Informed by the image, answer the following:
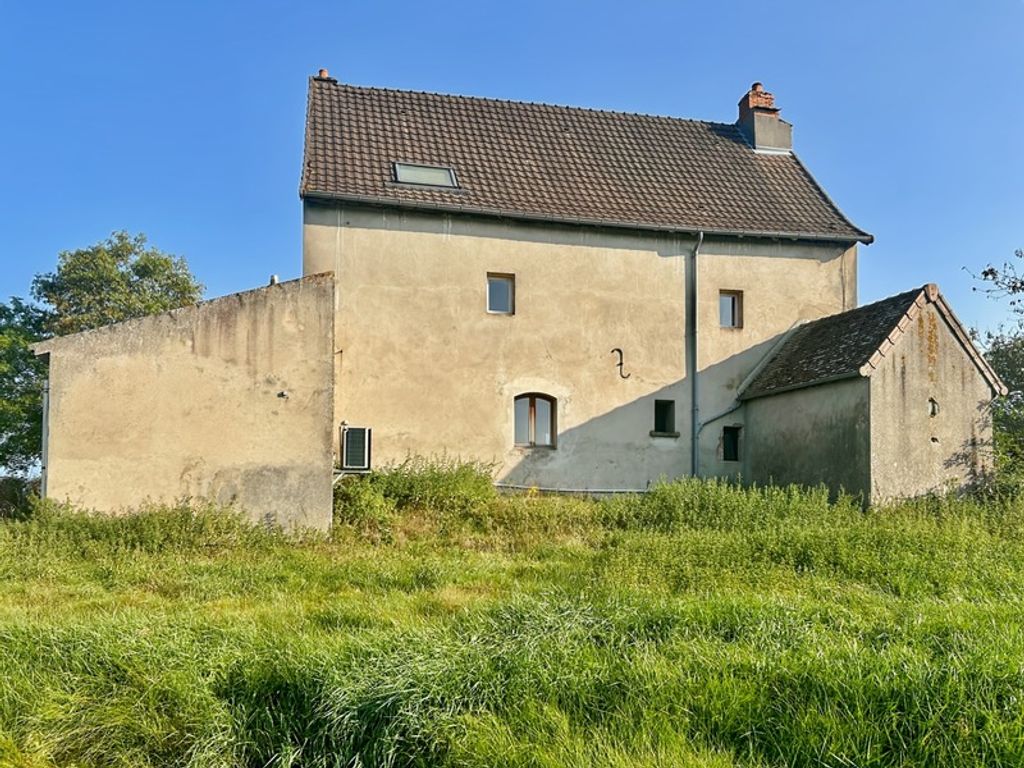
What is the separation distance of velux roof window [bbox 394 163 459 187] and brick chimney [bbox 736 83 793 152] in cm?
821

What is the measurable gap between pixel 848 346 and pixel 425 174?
28.2 ft

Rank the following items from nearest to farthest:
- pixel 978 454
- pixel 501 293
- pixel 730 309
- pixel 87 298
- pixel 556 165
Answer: pixel 978 454
pixel 501 293
pixel 730 309
pixel 556 165
pixel 87 298

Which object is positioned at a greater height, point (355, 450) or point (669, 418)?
point (669, 418)

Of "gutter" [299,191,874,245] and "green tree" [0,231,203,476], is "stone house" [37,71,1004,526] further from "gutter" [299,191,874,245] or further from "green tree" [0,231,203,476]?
"green tree" [0,231,203,476]

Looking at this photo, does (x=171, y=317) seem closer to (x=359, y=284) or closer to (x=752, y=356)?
(x=359, y=284)

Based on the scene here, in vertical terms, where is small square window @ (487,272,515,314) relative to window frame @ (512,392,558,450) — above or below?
above

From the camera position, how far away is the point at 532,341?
14.8m

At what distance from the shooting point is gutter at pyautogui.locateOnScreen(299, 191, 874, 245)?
1388 cm

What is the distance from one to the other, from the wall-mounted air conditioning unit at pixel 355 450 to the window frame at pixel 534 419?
3.33 meters

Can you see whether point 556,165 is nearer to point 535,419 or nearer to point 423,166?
point 423,166

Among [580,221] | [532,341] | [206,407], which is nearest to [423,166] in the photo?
[580,221]

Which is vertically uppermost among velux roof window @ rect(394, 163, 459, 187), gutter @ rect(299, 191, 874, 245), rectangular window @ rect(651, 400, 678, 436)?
velux roof window @ rect(394, 163, 459, 187)

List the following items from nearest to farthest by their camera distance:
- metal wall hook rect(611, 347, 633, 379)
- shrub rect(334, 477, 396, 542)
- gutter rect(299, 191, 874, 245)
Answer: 1. shrub rect(334, 477, 396, 542)
2. gutter rect(299, 191, 874, 245)
3. metal wall hook rect(611, 347, 633, 379)

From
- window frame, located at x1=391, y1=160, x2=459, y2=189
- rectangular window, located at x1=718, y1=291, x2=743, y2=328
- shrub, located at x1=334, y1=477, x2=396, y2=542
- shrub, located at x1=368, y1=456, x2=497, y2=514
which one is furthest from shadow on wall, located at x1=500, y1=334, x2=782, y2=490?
window frame, located at x1=391, y1=160, x2=459, y2=189
